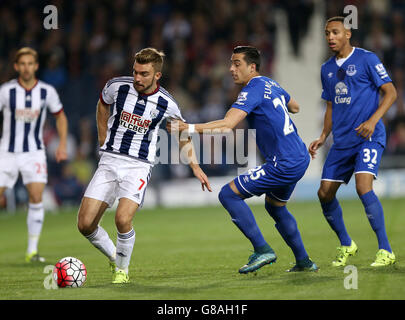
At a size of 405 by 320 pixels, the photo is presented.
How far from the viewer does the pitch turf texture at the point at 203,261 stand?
230 inches

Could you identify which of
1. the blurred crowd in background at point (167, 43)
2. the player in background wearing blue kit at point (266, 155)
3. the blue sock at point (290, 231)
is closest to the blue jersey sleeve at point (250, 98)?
the player in background wearing blue kit at point (266, 155)

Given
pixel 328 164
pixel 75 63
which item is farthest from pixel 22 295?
pixel 75 63

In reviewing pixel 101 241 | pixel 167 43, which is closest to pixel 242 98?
pixel 101 241

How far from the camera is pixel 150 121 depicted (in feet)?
22.8

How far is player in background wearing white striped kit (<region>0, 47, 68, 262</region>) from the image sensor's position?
914cm

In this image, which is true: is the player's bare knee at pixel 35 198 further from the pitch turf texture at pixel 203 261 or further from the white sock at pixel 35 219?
the pitch turf texture at pixel 203 261

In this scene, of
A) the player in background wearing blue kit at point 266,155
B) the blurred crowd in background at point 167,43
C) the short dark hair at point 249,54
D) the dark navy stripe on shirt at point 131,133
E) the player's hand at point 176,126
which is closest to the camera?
the player's hand at point 176,126

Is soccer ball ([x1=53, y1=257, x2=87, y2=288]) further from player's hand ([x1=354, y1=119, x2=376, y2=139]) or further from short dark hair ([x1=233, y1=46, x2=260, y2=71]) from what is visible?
player's hand ([x1=354, y1=119, x2=376, y2=139])

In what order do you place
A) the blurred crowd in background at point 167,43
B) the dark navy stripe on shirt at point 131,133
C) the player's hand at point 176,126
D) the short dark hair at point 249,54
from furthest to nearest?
the blurred crowd in background at point 167,43 < the dark navy stripe on shirt at point 131,133 < the short dark hair at point 249,54 < the player's hand at point 176,126

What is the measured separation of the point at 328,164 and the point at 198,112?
1099 centimetres

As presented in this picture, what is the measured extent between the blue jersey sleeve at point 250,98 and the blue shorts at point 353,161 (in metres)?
1.32

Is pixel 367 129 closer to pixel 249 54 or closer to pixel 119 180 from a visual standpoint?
pixel 249 54

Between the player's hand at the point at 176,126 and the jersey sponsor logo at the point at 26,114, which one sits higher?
the jersey sponsor logo at the point at 26,114
